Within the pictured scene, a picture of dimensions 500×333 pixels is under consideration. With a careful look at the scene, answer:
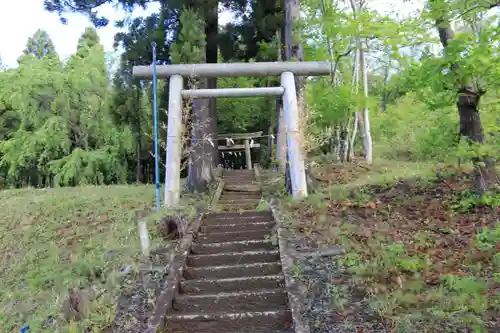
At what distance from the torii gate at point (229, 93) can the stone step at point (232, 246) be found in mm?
2536

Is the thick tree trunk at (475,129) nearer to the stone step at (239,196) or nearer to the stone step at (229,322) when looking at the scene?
the stone step at (229,322)

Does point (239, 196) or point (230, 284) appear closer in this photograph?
point (230, 284)

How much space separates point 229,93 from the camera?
34.1 feet

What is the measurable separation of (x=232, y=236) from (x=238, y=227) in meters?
0.48

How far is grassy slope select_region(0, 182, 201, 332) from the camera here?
254 inches

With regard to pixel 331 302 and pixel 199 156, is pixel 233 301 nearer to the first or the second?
pixel 331 302

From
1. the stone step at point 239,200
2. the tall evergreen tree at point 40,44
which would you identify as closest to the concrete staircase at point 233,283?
the stone step at point 239,200

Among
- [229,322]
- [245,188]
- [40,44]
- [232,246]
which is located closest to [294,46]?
[245,188]

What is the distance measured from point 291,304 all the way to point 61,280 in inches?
164

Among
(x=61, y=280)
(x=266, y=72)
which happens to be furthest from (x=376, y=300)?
(x=266, y=72)

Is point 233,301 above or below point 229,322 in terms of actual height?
above

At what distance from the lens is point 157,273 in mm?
6316

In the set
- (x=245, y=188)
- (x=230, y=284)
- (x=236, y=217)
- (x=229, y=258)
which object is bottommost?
(x=230, y=284)

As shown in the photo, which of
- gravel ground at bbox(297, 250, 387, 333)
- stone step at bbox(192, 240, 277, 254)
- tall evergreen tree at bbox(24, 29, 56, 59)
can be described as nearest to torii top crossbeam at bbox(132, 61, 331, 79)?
stone step at bbox(192, 240, 277, 254)
